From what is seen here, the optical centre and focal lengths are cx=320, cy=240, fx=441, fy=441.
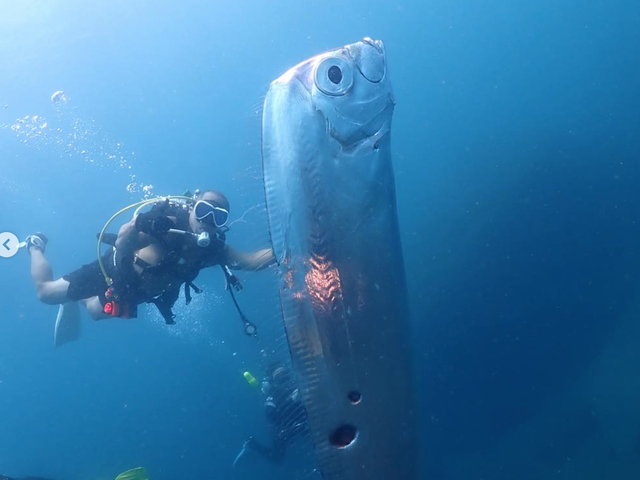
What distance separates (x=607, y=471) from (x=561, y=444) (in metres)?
1.03

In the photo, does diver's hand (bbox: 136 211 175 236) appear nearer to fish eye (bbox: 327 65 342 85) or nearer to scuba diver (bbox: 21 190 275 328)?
scuba diver (bbox: 21 190 275 328)

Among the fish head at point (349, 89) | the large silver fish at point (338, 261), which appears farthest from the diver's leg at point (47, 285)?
the fish head at point (349, 89)

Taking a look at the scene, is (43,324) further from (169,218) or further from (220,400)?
(169,218)

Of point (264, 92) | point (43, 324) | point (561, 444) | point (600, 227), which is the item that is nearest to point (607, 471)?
point (561, 444)

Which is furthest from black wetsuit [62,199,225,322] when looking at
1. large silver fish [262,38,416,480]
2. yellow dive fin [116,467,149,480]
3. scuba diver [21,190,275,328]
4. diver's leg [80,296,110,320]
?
large silver fish [262,38,416,480]

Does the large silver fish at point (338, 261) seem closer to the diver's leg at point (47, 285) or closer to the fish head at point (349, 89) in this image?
the fish head at point (349, 89)

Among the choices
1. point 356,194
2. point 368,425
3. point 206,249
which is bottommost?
point 206,249

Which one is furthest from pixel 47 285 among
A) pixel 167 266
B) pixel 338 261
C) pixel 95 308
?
pixel 338 261

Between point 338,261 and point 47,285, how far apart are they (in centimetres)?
708

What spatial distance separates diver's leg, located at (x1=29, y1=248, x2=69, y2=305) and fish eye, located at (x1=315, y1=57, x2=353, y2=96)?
6.52m

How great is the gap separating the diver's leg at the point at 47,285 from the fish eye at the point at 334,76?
21.4ft

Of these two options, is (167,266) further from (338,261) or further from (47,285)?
(338,261)

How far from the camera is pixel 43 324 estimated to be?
2077cm

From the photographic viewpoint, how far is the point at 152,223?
16.0 ft
